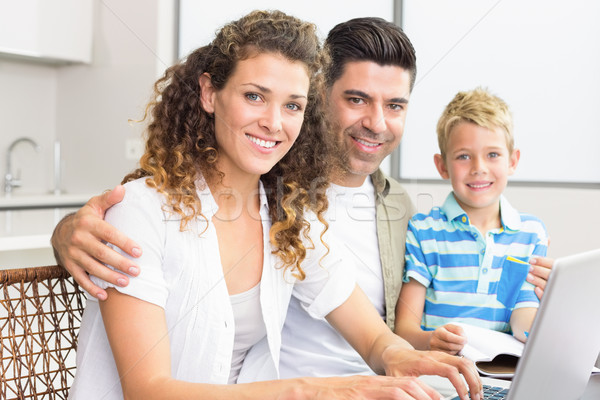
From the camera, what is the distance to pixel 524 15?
2674 millimetres

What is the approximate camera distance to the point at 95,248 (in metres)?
0.95

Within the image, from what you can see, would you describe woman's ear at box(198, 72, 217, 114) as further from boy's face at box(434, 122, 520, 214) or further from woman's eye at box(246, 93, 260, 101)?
boy's face at box(434, 122, 520, 214)

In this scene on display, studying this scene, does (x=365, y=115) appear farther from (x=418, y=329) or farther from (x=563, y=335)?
(x=563, y=335)

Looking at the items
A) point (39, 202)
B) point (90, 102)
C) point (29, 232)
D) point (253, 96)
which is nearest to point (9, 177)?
point (39, 202)

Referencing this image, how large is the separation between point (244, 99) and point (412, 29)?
2.08 metres

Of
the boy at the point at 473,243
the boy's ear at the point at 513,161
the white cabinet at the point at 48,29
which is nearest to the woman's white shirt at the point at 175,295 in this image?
the boy at the point at 473,243

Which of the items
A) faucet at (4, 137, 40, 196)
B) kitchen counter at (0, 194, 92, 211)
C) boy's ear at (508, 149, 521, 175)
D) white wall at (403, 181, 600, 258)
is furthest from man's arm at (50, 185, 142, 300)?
faucet at (4, 137, 40, 196)

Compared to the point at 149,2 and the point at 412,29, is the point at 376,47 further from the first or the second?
the point at 149,2

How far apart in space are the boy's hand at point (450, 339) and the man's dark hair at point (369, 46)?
0.75 m

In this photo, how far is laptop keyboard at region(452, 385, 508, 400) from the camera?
0.88 m

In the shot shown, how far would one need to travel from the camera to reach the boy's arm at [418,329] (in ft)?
3.56

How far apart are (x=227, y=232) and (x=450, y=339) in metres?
0.46

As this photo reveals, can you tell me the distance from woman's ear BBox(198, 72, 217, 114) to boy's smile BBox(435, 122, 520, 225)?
65cm

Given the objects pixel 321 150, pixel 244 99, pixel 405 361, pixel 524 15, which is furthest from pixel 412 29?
pixel 405 361
